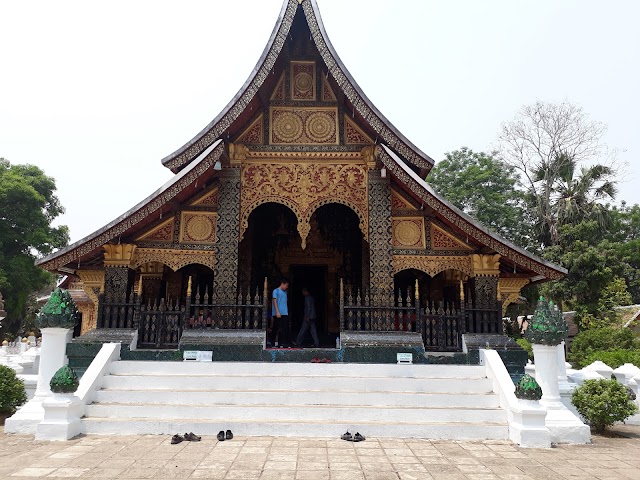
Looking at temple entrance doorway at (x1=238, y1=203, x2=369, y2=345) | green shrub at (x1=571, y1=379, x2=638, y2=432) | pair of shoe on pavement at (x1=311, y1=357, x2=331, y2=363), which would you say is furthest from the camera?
temple entrance doorway at (x1=238, y1=203, x2=369, y2=345)

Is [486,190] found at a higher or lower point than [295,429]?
higher

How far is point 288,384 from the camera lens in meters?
6.66

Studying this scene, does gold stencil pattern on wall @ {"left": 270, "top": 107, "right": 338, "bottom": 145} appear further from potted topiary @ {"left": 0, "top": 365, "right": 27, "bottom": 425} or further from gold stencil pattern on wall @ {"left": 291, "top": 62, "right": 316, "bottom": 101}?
potted topiary @ {"left": 0, "top": 365, "right": 27, "bottom": 425}

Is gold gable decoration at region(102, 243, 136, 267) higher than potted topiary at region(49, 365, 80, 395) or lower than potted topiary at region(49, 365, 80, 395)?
higher

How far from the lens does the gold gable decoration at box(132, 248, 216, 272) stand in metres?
8.42

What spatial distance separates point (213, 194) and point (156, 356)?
9.62 feet

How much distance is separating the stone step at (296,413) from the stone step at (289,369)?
0.90m

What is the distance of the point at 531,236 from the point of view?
85.6 ft

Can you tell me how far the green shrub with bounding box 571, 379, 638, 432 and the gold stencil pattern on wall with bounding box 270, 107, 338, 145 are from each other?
549 centimetres

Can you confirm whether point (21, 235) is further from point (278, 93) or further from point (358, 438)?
point (358, 438)

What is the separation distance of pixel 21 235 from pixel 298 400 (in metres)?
27.7

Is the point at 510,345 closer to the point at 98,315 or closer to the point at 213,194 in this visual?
the point at 213,194

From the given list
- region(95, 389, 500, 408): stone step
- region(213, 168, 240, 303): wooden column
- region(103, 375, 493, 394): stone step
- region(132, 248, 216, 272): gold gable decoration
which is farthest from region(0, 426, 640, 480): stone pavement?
region(132, 248, 216, 272): gold gable decoration

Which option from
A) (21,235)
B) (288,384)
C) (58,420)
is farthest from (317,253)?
(21,235)
